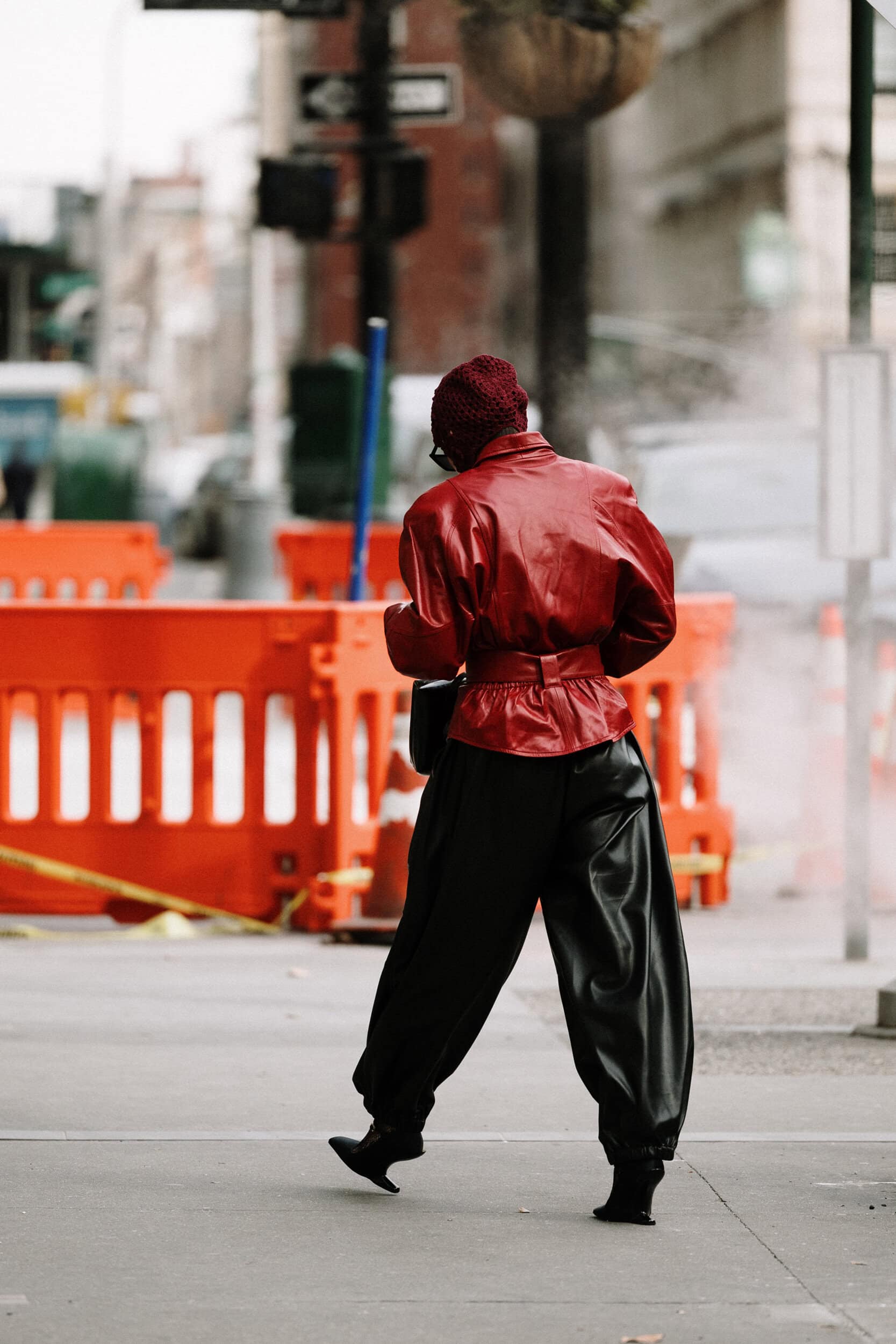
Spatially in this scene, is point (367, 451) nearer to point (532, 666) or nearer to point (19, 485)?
point (532, 666)

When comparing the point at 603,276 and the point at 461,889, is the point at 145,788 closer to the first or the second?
the point at 461,889

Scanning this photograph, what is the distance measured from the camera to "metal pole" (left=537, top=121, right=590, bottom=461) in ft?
32.1

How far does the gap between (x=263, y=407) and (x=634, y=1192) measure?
31660 millimetres

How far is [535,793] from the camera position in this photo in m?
4.41

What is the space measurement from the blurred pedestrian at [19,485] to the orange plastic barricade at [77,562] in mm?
18287

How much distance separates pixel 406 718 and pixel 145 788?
91cm

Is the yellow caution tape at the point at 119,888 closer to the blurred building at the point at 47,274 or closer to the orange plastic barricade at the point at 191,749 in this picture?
the orange plastic barricade at the point at 191,749

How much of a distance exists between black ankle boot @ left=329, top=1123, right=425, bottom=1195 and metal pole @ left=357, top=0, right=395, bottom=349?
1002 centimetres

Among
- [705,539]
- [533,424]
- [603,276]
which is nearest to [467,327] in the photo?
[603,276]

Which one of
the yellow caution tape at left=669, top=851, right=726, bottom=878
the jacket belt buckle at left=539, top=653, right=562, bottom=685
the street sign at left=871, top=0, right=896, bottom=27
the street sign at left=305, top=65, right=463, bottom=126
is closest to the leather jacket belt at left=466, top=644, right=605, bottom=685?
the jacket belt buckle at left=539, top=653, right=562, bottom=685

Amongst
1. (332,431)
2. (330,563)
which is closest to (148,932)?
(330,563)

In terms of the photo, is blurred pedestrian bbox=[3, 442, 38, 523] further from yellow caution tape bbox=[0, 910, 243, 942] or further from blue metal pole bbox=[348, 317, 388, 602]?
yellow caution tape bbox=[0, 910, 243, 942]

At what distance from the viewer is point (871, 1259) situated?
4.24m

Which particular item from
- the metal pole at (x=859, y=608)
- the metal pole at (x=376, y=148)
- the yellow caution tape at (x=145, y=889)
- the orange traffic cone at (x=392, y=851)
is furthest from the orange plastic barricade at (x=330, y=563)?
the metal pole at (x=859, y=608)
